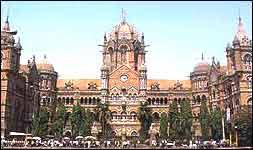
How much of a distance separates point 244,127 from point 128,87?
42566 mm

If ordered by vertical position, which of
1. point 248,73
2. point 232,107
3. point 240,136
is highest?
point 248,73

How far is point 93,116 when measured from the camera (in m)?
90.2

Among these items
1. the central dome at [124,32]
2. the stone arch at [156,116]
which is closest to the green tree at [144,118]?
the stone arch at [156,116]

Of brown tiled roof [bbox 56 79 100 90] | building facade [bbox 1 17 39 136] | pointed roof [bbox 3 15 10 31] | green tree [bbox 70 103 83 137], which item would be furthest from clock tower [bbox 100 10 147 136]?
pointed roof [bbox 3 15 10 31]

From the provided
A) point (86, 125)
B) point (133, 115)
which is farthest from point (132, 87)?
A: point (86, 125)

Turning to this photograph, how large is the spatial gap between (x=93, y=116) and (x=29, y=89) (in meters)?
15.5

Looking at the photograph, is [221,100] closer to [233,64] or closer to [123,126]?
[233,64]

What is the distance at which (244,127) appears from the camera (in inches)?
2381

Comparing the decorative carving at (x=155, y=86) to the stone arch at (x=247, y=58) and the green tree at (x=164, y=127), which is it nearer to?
the green tree at (x=164, y=127)

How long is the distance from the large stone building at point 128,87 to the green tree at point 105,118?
1758mm

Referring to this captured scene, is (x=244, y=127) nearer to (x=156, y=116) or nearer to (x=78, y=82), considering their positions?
(x=156, y=116)

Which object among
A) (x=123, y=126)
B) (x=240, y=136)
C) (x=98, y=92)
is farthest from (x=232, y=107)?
(x=98, y=92)

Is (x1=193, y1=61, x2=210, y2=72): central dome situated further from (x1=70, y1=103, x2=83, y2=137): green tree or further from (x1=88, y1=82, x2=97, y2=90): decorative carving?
(x1=70, y1=103, x2=83, y2=137): green tree

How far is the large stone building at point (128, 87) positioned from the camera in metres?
94.4
